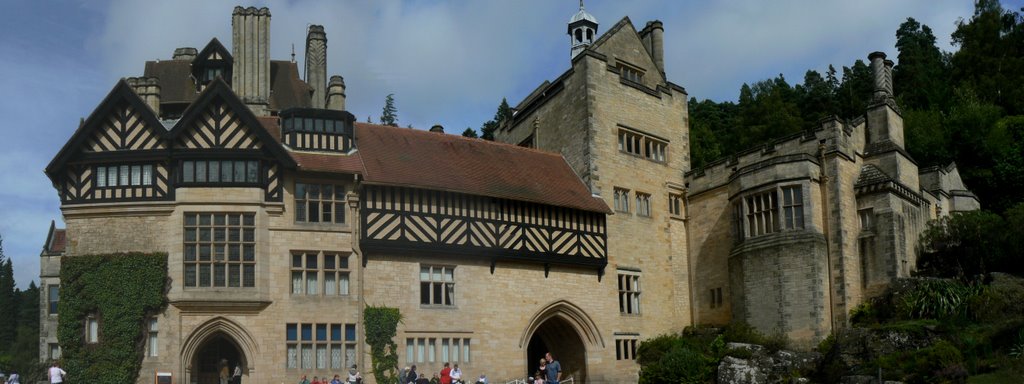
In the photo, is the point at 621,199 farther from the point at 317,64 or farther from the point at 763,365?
the point at 317,64

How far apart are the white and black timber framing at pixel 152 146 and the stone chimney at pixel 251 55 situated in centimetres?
759

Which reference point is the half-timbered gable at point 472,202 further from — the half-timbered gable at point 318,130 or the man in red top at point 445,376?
the man in red top at point 445,376

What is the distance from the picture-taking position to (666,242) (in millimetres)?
32906

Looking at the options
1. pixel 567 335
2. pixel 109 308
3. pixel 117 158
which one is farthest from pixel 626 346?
pixel 117 158

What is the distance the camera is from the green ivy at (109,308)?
23375 millimetres

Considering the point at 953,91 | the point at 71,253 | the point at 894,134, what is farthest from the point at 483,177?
the point at 953,91

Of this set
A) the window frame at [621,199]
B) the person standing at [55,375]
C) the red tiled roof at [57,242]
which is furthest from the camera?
the red tiled roof at [57,242]

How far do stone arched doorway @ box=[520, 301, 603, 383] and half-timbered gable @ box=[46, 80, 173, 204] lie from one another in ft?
35.9

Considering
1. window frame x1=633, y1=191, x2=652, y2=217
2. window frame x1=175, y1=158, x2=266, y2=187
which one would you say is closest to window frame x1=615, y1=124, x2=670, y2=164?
window frame x1=633, y1=191, x2=652, y2=217

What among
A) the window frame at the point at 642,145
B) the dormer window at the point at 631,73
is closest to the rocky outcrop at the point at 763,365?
the window frame at the point at 642,145

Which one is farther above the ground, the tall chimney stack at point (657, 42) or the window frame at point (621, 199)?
the tall chimney stack at point (657, 42)

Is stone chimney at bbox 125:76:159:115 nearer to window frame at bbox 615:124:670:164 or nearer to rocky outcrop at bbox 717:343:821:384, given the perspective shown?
window frame at bbox 615:124:670:164

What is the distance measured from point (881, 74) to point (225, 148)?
64.6 feet

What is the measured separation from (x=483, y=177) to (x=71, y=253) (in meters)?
11.1
